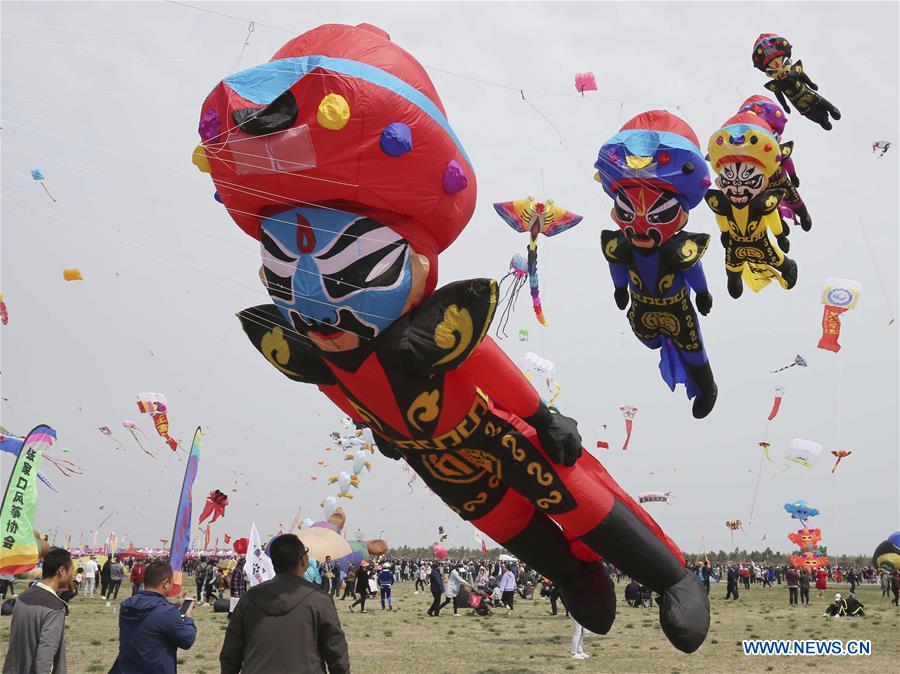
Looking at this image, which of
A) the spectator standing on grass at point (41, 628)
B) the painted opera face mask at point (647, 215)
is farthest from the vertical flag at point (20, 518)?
the painted opera face mask at point (647, 215)

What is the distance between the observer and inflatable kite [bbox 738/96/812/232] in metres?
7.64

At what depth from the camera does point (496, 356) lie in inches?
190

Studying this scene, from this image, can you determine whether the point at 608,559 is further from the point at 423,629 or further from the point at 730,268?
the point at 423,629

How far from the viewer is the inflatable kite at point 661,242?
643cm

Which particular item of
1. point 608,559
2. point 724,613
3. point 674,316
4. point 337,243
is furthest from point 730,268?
point 724,613

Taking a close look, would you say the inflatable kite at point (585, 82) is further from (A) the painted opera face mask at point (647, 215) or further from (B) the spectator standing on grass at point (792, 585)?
(B) the spectator standing on grass at point (792, 585)

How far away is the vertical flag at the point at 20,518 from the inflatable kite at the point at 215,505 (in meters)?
3.90

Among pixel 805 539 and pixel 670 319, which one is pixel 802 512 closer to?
pixel 805 539

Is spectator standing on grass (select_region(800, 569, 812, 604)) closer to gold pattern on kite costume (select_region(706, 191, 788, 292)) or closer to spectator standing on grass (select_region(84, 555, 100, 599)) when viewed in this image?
spectator standing on grass (select_region(84, 555, 100, 599))

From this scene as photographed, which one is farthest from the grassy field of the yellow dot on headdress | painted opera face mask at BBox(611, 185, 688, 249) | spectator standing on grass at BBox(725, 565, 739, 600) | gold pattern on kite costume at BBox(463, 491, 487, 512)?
the yellow dot on headdress

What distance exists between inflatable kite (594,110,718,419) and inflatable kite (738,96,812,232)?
119 cm

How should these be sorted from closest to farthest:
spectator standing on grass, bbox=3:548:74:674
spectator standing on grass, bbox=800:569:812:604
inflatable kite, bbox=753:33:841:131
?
spectator standing on grass, bbox=3:548:74:674 → inflatable kite, bbox=753:33:841:131 → spectator standing on grass, bbox=800:569:812:604

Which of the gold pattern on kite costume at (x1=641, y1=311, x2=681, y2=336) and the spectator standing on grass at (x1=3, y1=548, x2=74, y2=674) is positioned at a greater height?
the gold pattern on kite costume at (x1=641, y1=311, x2=681, y2=336)

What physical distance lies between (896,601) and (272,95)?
27.7 metres
